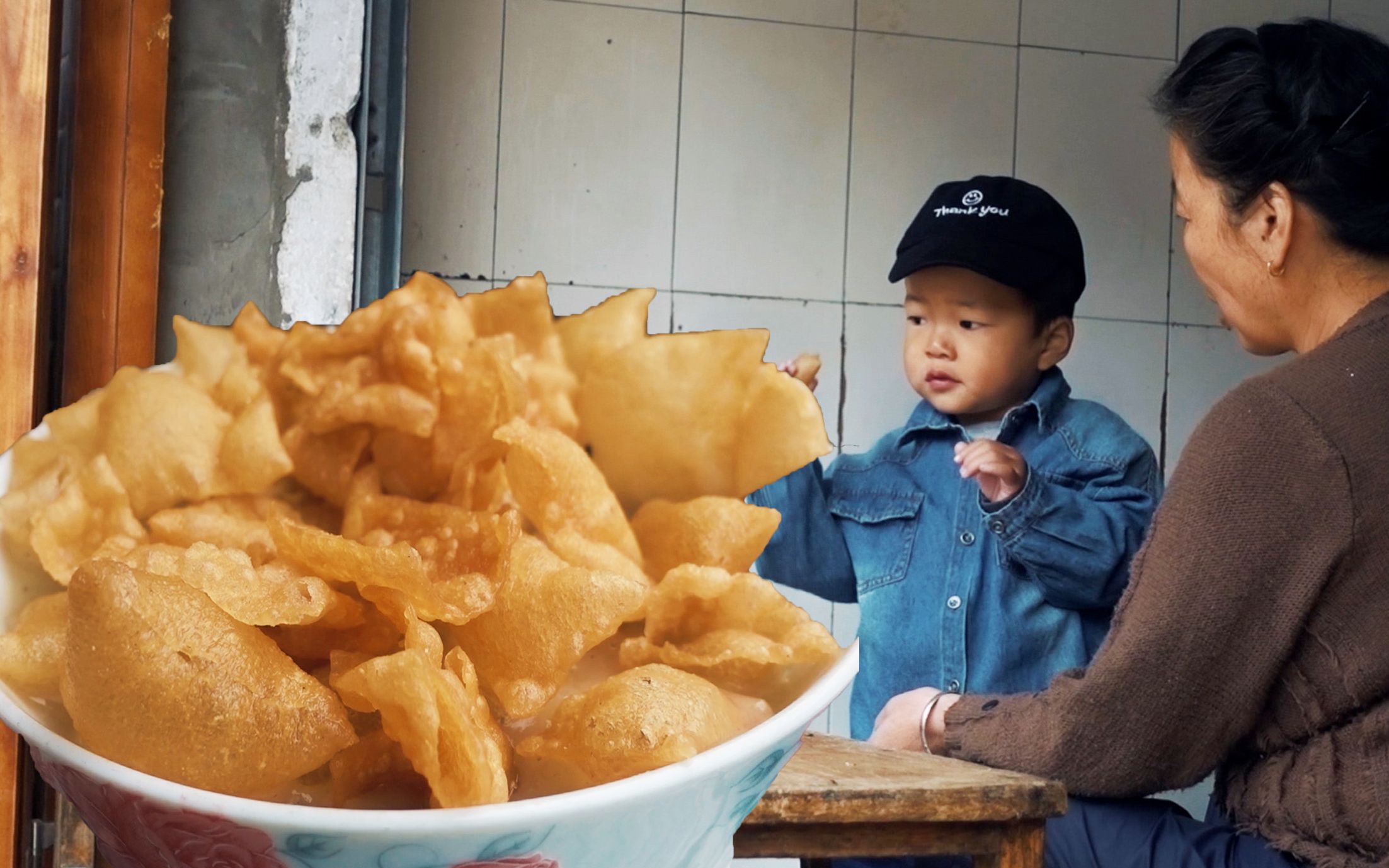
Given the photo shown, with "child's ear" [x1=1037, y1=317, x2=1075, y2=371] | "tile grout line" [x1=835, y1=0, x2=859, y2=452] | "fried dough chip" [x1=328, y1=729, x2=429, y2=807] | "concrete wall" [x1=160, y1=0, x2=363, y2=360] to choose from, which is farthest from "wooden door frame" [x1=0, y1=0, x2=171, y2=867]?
"tile grout line" [x1=835, y1=0, x2=859, y2=452]

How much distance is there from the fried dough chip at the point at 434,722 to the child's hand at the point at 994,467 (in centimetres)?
112

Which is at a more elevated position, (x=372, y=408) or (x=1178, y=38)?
(x=1178, y=38)

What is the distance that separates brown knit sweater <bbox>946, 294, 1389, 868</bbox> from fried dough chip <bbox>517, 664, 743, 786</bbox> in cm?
78

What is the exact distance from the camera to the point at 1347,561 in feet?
3.09

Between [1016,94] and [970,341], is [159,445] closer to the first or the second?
[970,341]

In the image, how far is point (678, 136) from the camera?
214cm

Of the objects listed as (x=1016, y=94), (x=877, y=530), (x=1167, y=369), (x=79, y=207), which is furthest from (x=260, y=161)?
(x=1167, y=369)

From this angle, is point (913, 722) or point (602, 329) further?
point (913, 722)

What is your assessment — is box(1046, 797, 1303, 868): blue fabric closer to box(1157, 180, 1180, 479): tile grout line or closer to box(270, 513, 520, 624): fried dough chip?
box(270, 513, 520, 624): fried dough chip

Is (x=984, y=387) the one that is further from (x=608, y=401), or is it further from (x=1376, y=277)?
(x=608, y=401)

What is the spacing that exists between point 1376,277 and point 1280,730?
0.42 metres

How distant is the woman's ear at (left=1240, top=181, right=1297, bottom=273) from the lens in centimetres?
109

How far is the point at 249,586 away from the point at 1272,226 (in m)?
1.07

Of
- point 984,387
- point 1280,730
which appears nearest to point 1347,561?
point 1280,730
